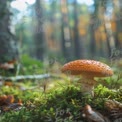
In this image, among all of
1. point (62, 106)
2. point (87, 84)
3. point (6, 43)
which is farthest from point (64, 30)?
point (62, 106)

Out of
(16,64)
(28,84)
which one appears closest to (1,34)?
(16,64)

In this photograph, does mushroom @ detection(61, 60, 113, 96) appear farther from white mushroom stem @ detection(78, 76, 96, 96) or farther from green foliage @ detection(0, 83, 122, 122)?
green foliage @ detection(0, 83, 122, 122)

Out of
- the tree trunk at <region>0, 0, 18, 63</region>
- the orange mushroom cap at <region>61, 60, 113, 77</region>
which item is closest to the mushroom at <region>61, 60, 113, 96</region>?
the orange mushroom cap at <region>61, 60, 113, 77</region>

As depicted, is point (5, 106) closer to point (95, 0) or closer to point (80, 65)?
point (80, 65)

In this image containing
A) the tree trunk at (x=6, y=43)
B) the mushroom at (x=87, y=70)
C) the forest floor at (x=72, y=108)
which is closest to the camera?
the forest floor at (x=72, y=108)

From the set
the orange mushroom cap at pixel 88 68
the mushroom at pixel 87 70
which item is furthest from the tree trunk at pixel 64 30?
the orange mushroom cap at pixel 88 68

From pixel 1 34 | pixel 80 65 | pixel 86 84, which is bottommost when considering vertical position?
pixel 86 84

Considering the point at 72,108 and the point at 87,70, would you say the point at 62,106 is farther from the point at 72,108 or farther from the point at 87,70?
the point at 87,70

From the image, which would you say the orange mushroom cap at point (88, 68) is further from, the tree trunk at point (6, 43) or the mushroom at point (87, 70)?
the tree trunk at point (6, 43)
